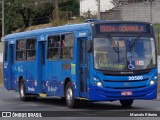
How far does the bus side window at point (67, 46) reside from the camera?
2014 cm

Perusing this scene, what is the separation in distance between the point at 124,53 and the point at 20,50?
754 centimetres

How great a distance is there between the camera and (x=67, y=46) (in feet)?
67.2

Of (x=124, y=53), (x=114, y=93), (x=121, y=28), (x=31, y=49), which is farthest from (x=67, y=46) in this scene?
(x=31, y=49)

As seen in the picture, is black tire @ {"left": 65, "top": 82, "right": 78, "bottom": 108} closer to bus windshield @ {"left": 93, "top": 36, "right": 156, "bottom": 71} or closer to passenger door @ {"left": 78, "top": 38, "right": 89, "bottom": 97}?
passenger door @ {"left": 78, "top": 38, "right": 89, "bottom": 97}

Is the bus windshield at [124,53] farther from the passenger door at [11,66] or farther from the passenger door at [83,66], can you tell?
the passenger door at [11,66]

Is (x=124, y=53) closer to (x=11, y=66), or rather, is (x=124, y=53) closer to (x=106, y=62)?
(x=106, y=62)

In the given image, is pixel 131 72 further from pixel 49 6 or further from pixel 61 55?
pixel 49 6

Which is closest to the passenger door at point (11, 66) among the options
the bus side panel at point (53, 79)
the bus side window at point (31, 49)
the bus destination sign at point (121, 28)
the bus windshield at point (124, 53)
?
the bus side window at point (31, 49)

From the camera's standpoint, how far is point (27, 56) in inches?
969

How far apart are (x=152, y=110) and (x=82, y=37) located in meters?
3.24

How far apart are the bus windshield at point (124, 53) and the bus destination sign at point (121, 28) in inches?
11.1

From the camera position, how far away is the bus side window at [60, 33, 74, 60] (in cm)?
2014

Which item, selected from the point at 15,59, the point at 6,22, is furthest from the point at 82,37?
the point at 6,22

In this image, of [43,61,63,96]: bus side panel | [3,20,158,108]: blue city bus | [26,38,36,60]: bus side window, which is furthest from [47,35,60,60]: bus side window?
[26,38,36,60]: bus side window
